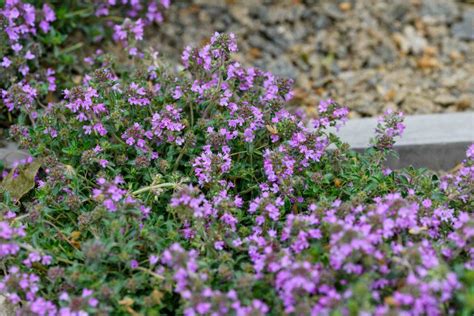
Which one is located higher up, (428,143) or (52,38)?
(52,38)

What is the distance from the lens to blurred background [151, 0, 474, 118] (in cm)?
440

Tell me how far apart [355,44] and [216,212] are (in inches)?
103

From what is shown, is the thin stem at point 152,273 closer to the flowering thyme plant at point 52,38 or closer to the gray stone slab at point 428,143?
the flowering thyme plant at point 52,38

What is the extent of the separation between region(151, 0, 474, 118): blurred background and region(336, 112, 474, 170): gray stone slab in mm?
579

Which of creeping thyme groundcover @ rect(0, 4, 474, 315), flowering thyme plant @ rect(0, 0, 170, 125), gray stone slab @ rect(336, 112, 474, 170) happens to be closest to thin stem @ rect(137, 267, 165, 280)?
creeping thyme groundcover @ rect(0, 4, 474, 315)

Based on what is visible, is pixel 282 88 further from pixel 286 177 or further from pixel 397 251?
pixel 397 251

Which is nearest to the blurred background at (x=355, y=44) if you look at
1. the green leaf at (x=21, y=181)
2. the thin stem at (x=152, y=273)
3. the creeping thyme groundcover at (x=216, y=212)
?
the creeping thyme groundcover at (x=216, y=212)

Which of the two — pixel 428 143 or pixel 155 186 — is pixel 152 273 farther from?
pixel 428 143

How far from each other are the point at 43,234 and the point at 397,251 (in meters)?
1.31

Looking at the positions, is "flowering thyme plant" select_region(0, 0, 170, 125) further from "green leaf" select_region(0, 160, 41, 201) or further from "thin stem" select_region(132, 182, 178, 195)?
"thin stem" select_region(132, 182, 178, 195)

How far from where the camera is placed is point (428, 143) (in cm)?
351

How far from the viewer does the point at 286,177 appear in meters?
2.73

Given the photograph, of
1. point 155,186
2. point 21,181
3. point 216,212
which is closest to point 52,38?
point 21,181

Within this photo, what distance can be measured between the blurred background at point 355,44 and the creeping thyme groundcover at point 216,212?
1378mm
